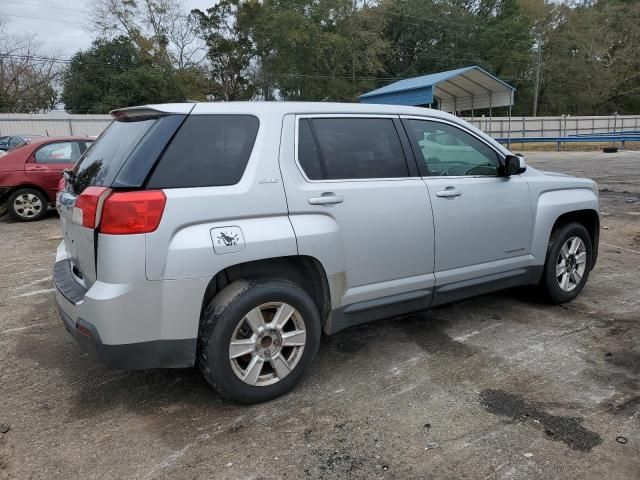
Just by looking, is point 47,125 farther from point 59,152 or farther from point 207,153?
point 207,153

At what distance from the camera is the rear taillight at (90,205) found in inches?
109

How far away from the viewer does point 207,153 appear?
9.80ft

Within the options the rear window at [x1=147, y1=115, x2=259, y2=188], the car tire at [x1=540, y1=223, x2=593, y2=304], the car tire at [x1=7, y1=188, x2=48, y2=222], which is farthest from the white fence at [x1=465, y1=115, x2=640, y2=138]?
the rear window at [x1=147, y1=115, x2=259, y2=188]

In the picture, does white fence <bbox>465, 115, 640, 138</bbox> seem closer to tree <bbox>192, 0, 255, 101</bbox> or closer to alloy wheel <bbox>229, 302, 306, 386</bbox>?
tree <bbox>192, 0, 255, 101</bbox>

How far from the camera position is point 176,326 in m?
2.83

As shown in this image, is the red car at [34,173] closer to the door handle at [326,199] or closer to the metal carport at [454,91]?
the door handle at [326,199]

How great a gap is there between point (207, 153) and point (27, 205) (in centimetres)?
807

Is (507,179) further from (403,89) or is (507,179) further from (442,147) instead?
(403,89)

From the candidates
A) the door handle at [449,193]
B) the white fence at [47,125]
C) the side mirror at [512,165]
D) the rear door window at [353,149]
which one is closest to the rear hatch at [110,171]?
the rear door window at [353,149]

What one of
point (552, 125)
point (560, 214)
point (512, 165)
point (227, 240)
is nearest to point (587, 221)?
point (560, 214)

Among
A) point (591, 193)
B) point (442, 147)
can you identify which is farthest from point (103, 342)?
point (591, 193)

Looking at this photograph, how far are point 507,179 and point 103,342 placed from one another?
325 centimetres

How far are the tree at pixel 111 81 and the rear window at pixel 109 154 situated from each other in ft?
119

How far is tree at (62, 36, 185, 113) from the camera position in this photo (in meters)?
37.6
